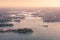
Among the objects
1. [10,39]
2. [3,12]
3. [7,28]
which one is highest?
[3,12]

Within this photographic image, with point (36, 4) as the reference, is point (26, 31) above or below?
below

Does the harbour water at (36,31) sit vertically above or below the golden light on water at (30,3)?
below

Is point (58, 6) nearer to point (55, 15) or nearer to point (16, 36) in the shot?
point (55, 15)

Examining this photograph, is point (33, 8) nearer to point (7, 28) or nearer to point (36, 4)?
point (36, 4)

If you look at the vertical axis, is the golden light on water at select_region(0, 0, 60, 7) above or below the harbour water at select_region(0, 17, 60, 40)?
above

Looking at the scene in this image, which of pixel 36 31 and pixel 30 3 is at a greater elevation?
pixel 30 3

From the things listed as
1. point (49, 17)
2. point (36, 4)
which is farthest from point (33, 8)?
point (49, 17)
